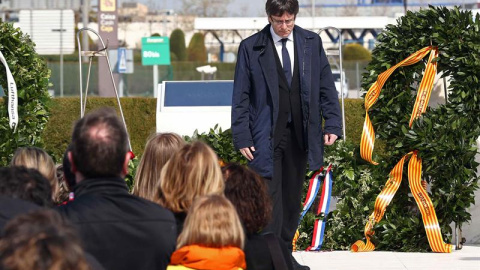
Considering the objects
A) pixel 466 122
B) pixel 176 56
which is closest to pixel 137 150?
pixel 466 122

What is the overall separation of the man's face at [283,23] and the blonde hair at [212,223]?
Answer: 2.65m

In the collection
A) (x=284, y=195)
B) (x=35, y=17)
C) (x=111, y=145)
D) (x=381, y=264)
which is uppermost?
(x=35, y=17)

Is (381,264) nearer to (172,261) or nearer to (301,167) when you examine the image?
(301,167)

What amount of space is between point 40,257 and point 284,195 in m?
4.25

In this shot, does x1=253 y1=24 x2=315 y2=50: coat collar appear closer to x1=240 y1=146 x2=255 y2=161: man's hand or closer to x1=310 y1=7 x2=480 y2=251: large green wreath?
x1=240 y1=146 x2=255 y2=161: man's hand

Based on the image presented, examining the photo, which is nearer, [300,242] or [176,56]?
[300,242]

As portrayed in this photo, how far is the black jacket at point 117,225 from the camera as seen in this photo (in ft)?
11.4

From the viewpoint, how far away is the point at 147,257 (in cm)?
354

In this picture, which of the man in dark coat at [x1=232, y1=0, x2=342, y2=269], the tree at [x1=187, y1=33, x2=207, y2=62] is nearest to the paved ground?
the man in dark coat at [x1=232, y1=0, x2=342, y2=269]

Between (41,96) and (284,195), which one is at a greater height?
(41,96)

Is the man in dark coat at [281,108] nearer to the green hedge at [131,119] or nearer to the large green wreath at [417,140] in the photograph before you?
the large green wreath at [417,140]

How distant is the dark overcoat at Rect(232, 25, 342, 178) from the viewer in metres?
6.12

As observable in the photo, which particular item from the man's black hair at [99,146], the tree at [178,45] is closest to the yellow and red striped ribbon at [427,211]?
the man's black hair at [99,146]

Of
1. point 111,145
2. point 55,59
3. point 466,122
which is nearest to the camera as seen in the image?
point 111,145
